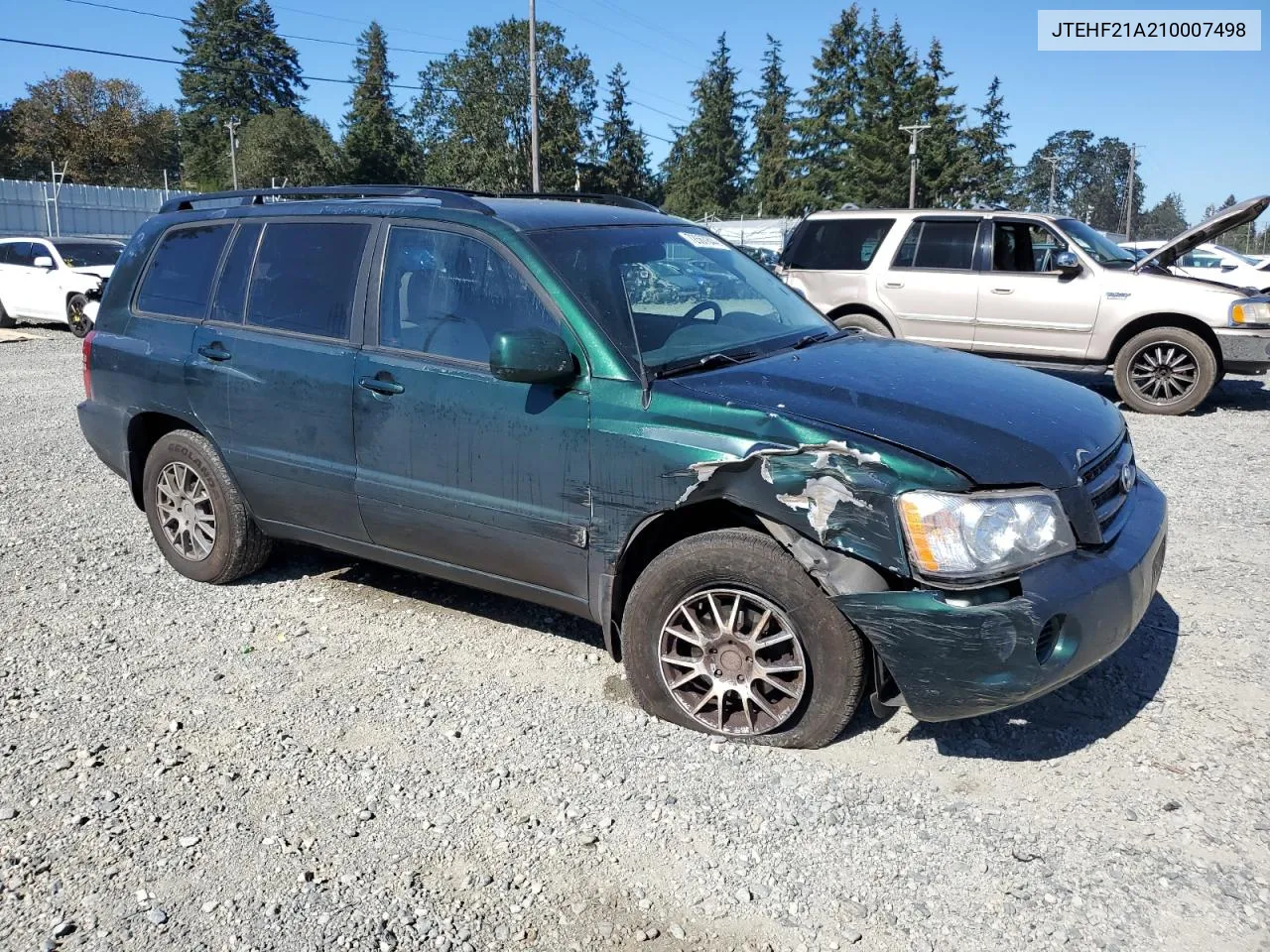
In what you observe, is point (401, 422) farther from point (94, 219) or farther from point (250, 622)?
point (94, 219)

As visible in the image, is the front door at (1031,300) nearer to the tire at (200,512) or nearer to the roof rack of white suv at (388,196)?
the roof rack of white suv at (388,196)

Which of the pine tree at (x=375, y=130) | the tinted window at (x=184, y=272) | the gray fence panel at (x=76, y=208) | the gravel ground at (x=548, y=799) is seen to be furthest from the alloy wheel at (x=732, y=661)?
the pine tree at (x=375, y=130)

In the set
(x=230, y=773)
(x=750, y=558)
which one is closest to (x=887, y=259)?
(x=750, y=558)

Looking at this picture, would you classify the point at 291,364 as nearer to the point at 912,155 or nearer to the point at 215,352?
the point at 215,352

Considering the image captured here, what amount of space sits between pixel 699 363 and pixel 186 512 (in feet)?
9.74

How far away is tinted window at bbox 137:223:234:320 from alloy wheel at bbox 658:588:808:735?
2.97 metres

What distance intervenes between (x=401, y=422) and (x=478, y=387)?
16.7 inches

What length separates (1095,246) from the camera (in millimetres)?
10602

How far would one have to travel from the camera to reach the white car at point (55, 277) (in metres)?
16.8

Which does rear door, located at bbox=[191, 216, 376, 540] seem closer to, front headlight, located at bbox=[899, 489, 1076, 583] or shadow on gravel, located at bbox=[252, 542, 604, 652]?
shadow on gravel, located at bbox=[252, 542, 604, 652]

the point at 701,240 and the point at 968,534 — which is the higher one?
the point at 701,240

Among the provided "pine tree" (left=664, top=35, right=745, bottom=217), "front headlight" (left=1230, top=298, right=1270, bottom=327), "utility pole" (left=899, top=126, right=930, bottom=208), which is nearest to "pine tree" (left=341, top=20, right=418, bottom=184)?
"pine tree" (left=664, top=35, right=745, bottom=217)

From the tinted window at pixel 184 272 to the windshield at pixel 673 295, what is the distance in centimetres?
196

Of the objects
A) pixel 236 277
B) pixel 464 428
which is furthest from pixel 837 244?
pixel 464 428
